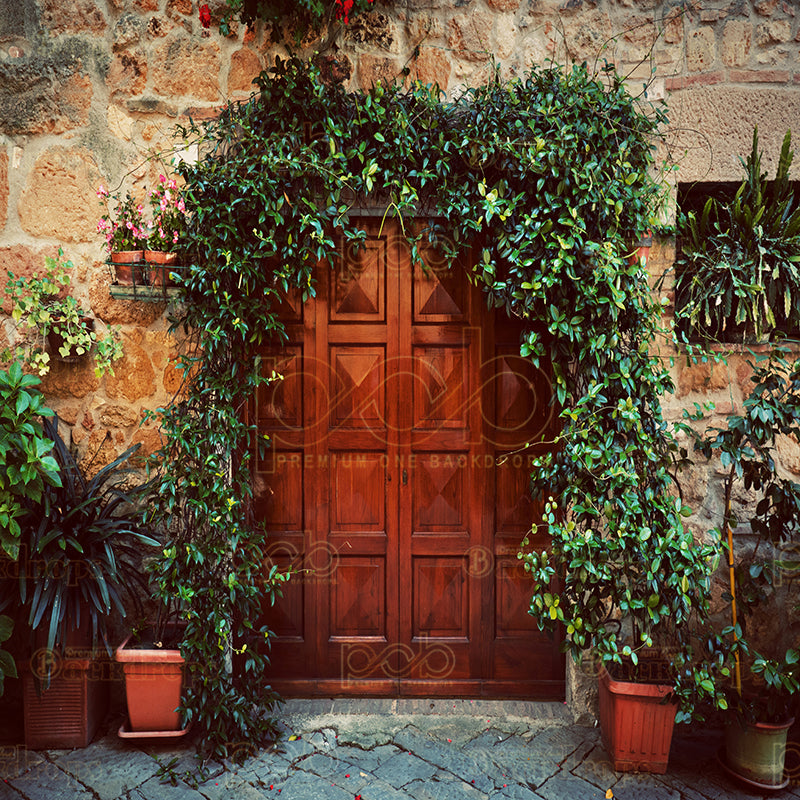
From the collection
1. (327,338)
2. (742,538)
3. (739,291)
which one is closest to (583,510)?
(742,538)

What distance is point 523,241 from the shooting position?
8.50ft

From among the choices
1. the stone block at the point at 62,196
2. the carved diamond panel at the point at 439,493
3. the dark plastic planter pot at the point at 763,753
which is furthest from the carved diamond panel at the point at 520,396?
the stone block at the point at 62,196

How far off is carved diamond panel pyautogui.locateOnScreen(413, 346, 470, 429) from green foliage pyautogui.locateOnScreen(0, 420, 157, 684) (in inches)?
50.3

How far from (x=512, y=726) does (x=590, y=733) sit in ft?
1.11

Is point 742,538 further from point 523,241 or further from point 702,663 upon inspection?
point 523,241

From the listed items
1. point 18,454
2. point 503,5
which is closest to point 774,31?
point 503,5

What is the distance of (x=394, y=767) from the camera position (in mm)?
2584

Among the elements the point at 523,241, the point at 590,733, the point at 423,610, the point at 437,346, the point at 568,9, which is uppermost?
the point at 568,9

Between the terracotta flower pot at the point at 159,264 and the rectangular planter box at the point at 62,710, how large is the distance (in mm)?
1597

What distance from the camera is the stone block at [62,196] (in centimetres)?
288

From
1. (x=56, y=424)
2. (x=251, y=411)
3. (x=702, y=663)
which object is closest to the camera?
(x=702, y=663)

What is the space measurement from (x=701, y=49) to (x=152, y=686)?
3540 millimetres

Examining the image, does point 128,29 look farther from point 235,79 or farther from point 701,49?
point 701,49

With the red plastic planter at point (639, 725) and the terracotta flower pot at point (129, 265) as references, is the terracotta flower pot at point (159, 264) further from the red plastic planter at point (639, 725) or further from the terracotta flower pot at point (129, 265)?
the red plastic planter at point (639, 725)
